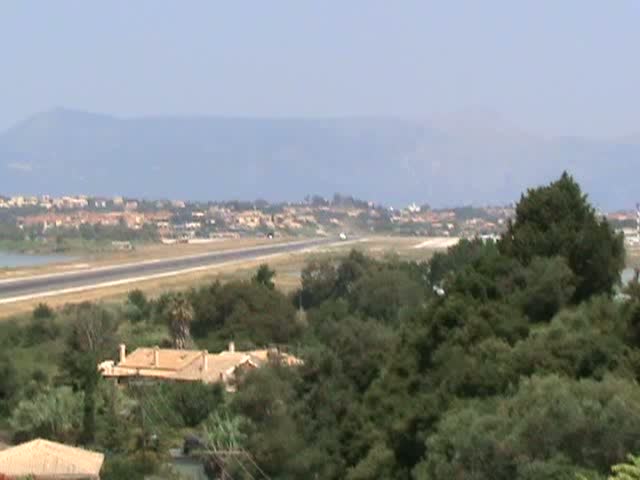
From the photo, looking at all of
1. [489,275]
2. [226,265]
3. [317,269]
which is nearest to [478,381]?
[489,275]

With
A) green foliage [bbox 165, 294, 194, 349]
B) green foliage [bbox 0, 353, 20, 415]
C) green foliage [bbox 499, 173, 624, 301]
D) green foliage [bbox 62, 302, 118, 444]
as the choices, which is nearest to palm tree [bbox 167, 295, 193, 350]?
green foliage [bbox 165, 294, 194, 349]

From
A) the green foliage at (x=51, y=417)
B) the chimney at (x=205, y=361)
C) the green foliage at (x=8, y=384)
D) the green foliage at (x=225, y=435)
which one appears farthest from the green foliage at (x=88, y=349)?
the chimney at (x=205, y=361)

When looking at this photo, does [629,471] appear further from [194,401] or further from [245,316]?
[245,316]

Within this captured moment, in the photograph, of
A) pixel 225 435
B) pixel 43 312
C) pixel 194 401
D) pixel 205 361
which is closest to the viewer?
pixel 225 435

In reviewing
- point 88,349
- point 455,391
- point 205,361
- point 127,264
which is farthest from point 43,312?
point 127,264

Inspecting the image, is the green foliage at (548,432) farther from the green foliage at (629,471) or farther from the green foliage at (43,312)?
the green foliage at (43,312)

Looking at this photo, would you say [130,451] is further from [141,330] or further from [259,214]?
[259,214]

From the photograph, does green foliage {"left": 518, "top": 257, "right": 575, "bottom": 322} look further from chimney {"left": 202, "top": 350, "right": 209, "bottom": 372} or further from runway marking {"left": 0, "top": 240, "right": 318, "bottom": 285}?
runway marking {"left": 0, "top": 240, "right": 318, "bottom": 285}
